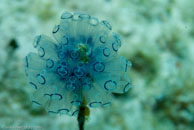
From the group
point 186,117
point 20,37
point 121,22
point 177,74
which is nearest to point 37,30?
point 20,37

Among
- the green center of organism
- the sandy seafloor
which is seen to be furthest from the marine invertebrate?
the sandy seafloor

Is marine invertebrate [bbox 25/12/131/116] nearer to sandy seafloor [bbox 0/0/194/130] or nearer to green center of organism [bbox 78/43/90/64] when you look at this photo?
green center of organism [bbox 78/43/90/64]

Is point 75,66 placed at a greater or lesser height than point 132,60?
lesser

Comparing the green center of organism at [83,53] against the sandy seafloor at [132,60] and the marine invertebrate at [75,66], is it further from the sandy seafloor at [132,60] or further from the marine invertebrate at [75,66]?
the sandy seafloor at [132,60]

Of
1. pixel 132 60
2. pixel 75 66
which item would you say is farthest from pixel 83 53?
pixel 132 60

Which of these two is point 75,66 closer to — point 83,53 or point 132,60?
point 83,53
